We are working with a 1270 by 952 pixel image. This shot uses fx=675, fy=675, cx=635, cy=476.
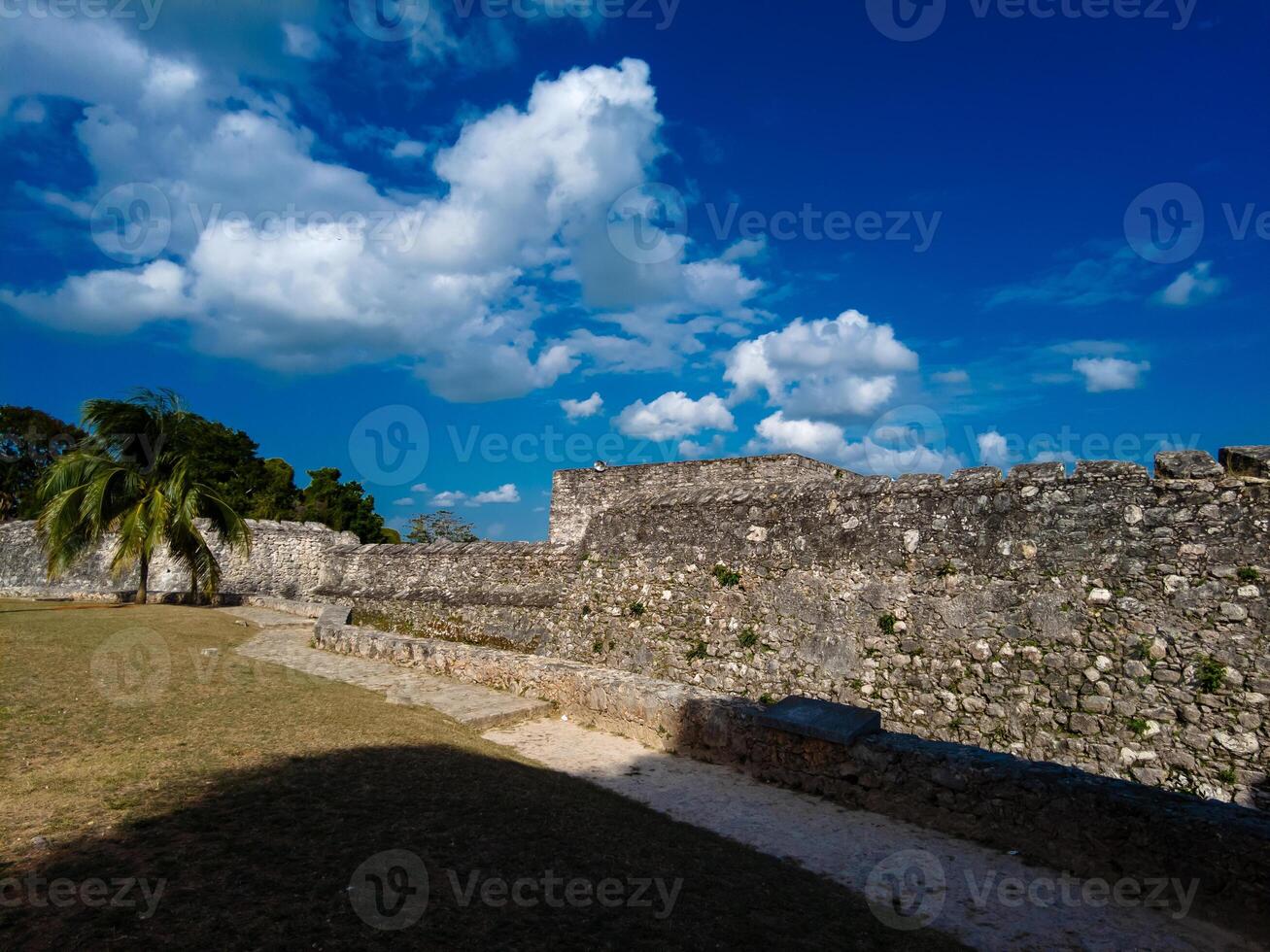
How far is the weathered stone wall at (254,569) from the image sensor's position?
22.2 m

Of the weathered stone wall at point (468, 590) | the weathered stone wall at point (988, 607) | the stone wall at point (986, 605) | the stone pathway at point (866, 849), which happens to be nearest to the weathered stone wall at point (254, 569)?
the weathered stone wall at point (468, 590)

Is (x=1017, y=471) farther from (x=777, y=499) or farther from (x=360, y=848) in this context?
(x=360, y=848)

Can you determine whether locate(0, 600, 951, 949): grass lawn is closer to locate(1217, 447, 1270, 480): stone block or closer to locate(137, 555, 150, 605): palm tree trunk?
locate(1217, 447, 1270, 480): stone block

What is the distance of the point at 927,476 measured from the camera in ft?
26.4

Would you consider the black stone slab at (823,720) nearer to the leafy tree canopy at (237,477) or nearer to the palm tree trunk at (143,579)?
the palm tree trunk at (143,579)

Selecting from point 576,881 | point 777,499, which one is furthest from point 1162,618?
point 576,881

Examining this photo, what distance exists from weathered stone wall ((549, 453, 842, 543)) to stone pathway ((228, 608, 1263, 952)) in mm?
8897

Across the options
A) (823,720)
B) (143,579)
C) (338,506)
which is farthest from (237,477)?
(823,720)

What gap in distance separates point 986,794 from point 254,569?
23259 mm

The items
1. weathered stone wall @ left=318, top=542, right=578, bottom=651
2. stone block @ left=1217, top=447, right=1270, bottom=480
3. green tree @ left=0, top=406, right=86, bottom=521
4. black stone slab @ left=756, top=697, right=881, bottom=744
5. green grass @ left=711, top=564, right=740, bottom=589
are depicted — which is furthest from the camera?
green tree @ left=0, top=406, right=86, bottom=521

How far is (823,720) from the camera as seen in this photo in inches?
244

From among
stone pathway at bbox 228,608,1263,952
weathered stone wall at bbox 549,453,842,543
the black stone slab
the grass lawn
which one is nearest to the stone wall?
the black stone slab

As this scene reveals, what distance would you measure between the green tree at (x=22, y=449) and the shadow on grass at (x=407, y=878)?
45.0 meters

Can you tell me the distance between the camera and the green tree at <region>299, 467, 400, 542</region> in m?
38.6
